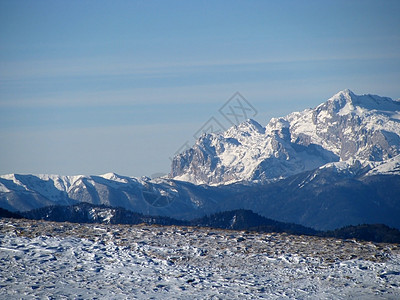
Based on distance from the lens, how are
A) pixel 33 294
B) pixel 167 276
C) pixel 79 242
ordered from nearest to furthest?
pixel 33 294
pixel 167 276
pixel 79 242

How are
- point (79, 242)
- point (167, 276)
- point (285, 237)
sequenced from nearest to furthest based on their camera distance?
point (167, 276) < point (79, 242) < point (285, 237)

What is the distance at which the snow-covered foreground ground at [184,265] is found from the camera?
2970 centimetres

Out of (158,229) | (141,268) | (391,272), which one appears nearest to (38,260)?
(141,268)

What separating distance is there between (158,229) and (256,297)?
1448cm

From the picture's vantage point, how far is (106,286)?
30016 mm

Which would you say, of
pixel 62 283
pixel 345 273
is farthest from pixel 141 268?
pixel 345 273

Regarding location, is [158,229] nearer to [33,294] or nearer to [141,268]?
[141,268]

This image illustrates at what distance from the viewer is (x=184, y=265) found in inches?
1321

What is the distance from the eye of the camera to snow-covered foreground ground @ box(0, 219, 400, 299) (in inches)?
1169

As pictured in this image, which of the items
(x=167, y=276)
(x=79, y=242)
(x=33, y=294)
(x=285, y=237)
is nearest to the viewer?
(x=33, y=294)

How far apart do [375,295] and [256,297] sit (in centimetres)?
612

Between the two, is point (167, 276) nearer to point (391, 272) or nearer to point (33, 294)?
point (33, 294)

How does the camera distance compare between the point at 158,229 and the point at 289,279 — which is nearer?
the point at 289,279

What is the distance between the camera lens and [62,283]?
3016cm
